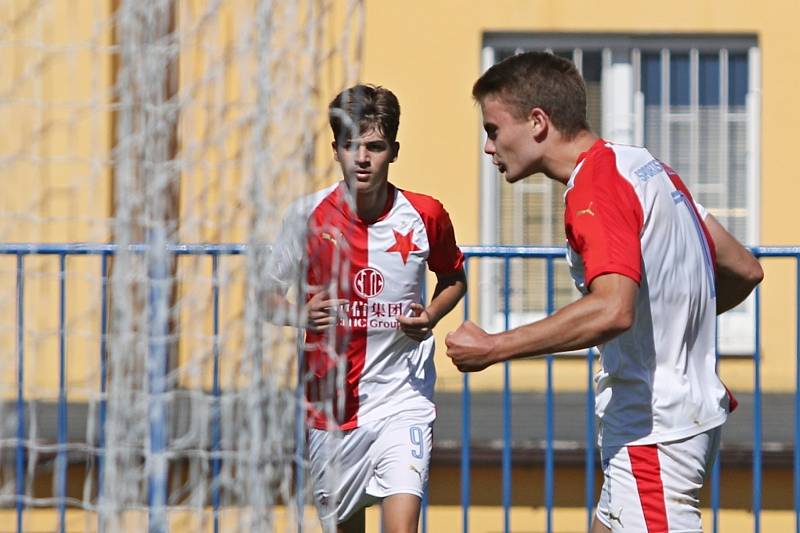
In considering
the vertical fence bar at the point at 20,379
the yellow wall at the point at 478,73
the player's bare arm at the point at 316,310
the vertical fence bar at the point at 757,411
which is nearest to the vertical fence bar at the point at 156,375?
the player's bare arm at the point at 316,310

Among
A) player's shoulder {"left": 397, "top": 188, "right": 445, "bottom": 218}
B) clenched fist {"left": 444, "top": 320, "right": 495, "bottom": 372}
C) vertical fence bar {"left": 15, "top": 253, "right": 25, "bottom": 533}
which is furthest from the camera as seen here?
vertical fence bar {"left": 15, "top": 253, "right": 25, "bottom": 533}

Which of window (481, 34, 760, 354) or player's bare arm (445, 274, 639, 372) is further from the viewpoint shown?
window (481, 34, 760, 354)

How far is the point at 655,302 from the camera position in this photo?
3740 mm

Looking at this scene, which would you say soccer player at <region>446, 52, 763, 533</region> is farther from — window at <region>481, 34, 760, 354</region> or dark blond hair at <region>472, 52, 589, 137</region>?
window at <region>481, 34, 760, 354</region>

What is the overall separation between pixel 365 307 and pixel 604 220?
129 cm

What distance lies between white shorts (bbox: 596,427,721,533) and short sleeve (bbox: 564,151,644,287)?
19.3 inches

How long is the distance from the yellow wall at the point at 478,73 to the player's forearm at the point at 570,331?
234 inches

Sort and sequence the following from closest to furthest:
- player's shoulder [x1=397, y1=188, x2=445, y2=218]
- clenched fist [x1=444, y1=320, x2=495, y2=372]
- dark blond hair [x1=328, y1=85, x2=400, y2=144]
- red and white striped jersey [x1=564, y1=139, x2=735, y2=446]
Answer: clenched fist [x1=444, y1=320, x2=495, y2=372] → red and white striped jersey [x1=564, y1=139, x2=735, y2=446] → dark blond hair [x1=328, y1=85, x2=400, y2=144] → player's shoulder [x1=397, y1=188, x2=445, y2=218]

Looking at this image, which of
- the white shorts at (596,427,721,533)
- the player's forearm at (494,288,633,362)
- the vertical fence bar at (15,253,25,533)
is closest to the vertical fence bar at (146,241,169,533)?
the player's forearm at (494,288,633,362)

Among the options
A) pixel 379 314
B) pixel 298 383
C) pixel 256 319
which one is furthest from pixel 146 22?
pixel 379 314

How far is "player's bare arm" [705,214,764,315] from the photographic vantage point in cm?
405

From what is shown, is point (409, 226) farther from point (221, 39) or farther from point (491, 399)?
point (491, 399)

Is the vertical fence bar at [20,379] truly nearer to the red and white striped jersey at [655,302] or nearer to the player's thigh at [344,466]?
the player's thigh at [344,466]

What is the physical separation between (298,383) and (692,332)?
1051 mm
